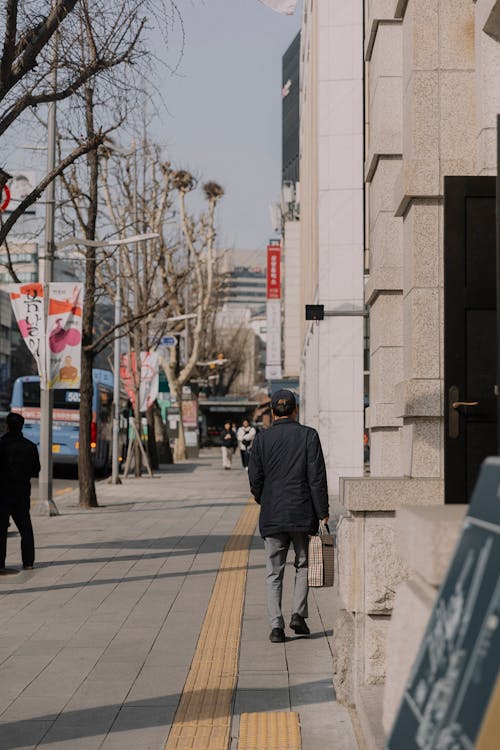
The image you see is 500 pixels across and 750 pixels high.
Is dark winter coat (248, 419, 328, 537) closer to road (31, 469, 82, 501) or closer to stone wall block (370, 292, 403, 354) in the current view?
stone wall block (370, 292, 403, 354)

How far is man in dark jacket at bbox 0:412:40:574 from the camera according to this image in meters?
13.2

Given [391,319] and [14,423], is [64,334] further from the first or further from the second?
[391,319]

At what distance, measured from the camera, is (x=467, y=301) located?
6.01 m

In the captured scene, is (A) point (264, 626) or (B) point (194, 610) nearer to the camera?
(A) point (264, 626)

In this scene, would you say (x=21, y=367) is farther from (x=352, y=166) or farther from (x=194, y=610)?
(x=194, y=610)

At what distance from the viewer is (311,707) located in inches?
268

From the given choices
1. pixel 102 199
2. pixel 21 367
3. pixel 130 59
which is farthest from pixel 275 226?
pixel 130 59

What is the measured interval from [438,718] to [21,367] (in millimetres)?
109107

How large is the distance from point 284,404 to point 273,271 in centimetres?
6635

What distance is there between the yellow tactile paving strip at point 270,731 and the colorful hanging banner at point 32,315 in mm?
14683

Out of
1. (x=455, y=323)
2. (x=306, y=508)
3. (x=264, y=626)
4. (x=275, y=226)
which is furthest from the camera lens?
(x=275, y=226)

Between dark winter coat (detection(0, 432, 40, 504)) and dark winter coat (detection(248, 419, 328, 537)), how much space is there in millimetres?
4545

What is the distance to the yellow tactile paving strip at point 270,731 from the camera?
5898 mm

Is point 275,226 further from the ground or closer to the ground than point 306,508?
further from the ground
